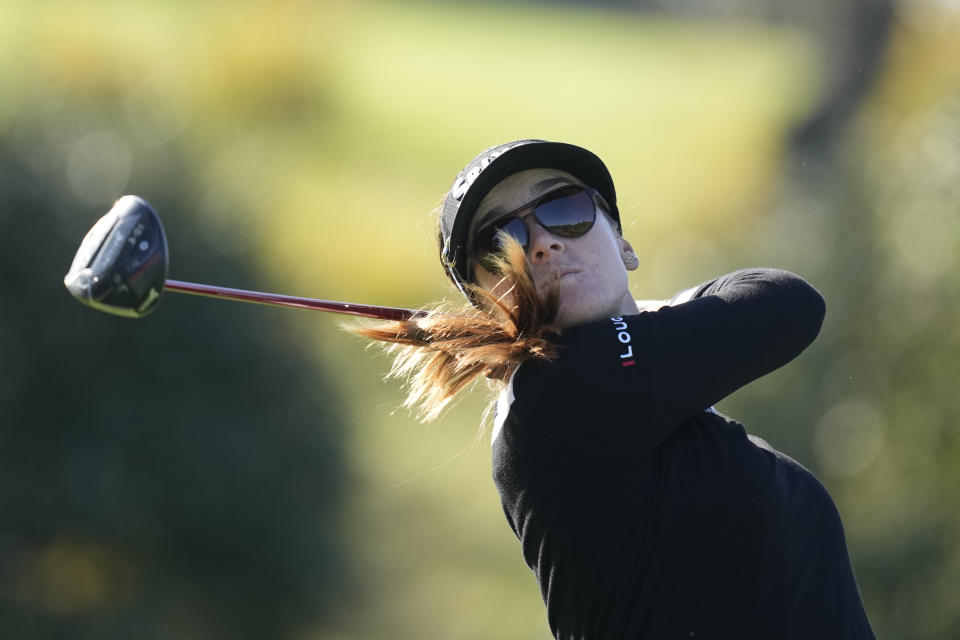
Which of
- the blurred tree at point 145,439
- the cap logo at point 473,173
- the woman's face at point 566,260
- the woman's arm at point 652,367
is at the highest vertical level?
the cap logo at point 473,173

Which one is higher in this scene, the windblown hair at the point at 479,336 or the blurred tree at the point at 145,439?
the windblown hair at the point at 479,336

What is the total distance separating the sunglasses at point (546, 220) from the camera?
2521mm

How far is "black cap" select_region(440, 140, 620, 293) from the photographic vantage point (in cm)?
248

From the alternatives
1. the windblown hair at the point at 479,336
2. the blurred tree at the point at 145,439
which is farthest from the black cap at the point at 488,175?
the blurred tree at the point at 145,439

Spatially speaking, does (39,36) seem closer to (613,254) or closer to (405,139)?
(613,254)

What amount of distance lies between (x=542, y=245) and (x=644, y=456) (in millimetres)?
506

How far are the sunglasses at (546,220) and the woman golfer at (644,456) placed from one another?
7 centimetres

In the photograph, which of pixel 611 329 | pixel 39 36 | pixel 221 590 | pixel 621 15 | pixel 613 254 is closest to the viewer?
pixel 611 329

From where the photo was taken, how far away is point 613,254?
8.40 ft

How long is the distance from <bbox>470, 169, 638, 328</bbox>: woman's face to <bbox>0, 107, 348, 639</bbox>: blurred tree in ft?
14.8

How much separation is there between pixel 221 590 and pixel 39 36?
12.0ft

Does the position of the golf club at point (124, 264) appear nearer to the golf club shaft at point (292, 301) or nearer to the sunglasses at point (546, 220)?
the golf club shaft at point (292, 301)

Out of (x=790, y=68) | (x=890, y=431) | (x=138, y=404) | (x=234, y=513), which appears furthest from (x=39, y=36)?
(x=790, y=68)

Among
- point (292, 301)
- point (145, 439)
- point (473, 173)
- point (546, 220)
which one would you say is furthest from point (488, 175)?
point (145, 439)
